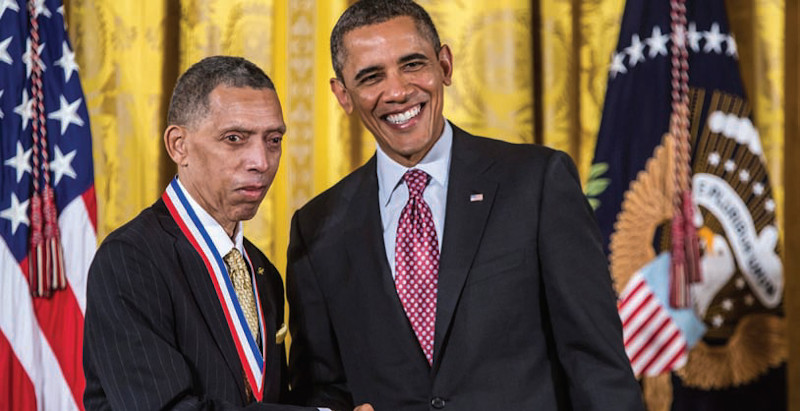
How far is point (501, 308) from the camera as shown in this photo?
1867mm

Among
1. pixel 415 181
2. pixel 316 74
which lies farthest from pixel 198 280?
pixel 316 74

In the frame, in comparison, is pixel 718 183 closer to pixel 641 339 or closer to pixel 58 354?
pixel 641 339

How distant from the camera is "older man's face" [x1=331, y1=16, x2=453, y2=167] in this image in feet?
6.56

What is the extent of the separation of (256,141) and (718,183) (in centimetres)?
176

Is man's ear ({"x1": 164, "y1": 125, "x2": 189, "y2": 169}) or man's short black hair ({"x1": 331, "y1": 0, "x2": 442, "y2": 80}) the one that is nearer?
man's ear ({"x1": 164, "y1": 125, "x2": 189, "y2": 169})

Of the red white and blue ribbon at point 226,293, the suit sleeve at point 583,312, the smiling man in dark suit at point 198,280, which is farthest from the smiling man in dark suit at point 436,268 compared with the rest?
the red white and blue ribbon at point 226,293

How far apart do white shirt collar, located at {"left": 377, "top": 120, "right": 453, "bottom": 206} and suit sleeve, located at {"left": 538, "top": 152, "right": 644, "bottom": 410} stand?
9.7 inches

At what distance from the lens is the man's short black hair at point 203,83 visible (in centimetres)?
178

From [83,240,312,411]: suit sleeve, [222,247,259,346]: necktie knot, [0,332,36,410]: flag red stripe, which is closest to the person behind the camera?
[83,240,312,411]: suit sleeve

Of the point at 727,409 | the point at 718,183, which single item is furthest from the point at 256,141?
the point at 727,409

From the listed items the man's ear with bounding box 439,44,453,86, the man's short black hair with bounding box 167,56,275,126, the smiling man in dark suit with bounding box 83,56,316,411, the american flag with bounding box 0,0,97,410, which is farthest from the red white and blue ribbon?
the american flag with bounding box 0,0,97,410

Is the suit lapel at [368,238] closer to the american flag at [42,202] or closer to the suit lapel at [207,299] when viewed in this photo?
the suit lapel at [207,299]

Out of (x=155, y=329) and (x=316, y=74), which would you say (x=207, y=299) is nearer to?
(x=155, y=329)

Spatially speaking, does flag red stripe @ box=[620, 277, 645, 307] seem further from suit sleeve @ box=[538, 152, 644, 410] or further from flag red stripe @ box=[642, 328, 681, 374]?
suit sleeve @ box=[538, 152, 644, 410]
